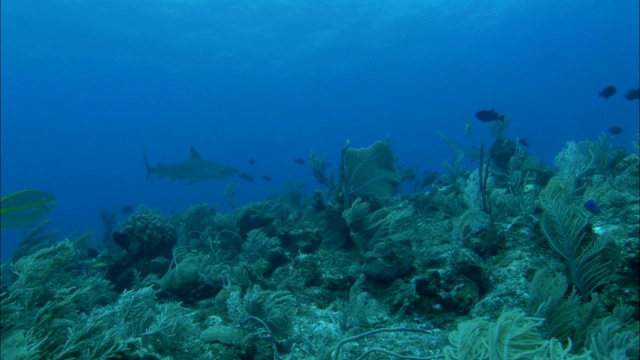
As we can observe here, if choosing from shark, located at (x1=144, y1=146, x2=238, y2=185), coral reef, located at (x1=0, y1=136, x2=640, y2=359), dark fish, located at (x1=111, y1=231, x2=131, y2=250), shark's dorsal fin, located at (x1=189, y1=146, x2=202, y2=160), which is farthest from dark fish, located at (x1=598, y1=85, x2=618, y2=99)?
shark's dorsal fin, located at (x1=189, y1=146, x2=202, y2=160)

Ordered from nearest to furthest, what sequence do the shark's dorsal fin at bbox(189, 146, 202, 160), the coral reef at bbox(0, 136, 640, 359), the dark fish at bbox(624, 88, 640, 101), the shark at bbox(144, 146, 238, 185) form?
the coral reef at bbox(0, 136, 640, 359), the dark fish at bbox(624, 88, 640, 101), the shark at bbox(144, 146, 238, 185), the shark's dorsal fin at bbox(189, 146, 202, 160)

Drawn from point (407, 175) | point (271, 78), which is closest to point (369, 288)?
point (407, 175)

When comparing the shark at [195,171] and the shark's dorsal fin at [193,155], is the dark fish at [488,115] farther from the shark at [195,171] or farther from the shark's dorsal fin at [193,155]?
the shark's dorsal fin at [193,155]

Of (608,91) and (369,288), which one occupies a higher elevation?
(608,91)

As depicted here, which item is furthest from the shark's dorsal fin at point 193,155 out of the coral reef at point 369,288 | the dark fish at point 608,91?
the dark fish at point 608,91

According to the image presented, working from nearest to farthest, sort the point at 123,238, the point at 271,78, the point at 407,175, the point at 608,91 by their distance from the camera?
the point at 123,238, the point at 608,91, the point at 407,175, the point at 271,78

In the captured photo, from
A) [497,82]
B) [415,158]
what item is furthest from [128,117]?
[497,82]

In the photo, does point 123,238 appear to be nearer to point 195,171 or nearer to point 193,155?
point 195,171

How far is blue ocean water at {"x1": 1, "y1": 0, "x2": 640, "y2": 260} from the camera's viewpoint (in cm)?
3784

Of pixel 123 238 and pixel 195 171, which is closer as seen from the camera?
pixel 123 238

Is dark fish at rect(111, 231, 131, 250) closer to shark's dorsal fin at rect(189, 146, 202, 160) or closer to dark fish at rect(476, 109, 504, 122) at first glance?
shark's dorsal fin at rect(189, 146, 202, 160)

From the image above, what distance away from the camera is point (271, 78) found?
216ft

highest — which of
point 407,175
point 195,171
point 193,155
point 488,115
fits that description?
point 488,115

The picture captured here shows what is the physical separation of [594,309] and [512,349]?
1797 mm
